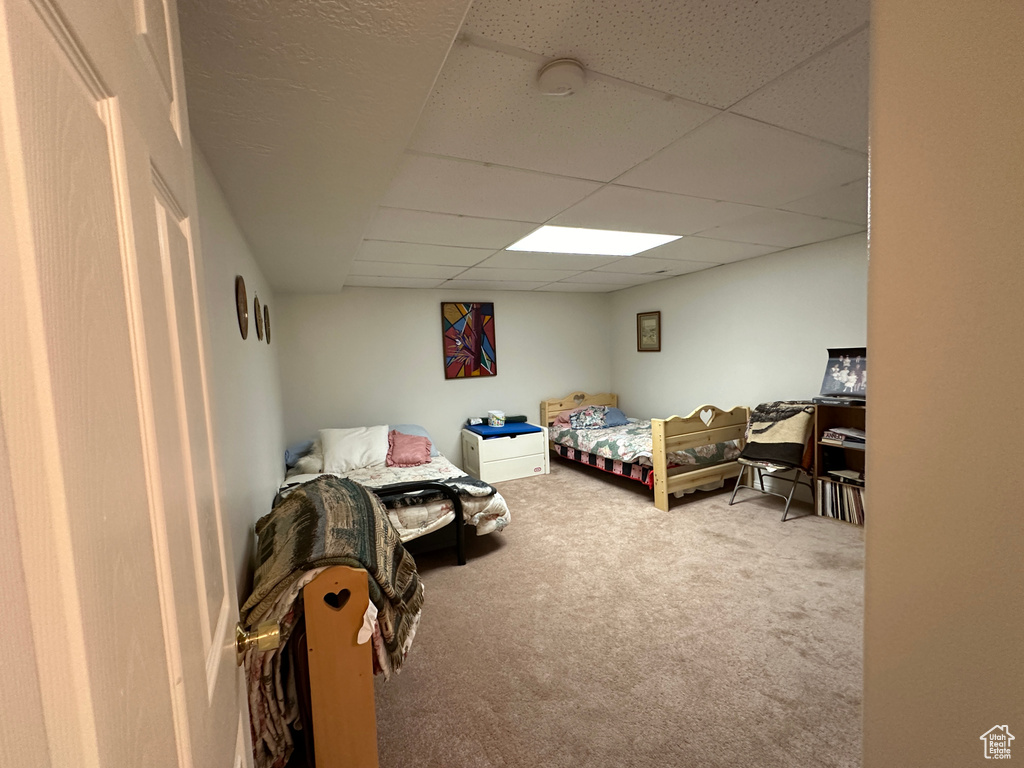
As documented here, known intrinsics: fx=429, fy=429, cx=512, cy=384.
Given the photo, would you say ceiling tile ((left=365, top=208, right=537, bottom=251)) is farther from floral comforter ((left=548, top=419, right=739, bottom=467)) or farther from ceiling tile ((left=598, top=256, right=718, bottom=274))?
floral comforter ((left=548, top=419, right=739, bottom=467))

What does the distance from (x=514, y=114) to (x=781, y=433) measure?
126 inches

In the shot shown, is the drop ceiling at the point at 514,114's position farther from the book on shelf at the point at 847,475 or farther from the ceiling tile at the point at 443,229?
the book on shelf at the point at 847,475

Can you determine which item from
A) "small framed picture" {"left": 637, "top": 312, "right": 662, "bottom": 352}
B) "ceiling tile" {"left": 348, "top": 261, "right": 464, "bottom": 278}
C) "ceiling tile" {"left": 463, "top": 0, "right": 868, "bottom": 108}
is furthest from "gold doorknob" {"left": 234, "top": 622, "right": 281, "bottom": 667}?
"small framed picture" {"left": 637, "top": 312, "right": 662, "bottom": 352}

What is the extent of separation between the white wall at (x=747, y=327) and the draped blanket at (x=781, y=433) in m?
0.29

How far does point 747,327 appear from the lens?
156 inches

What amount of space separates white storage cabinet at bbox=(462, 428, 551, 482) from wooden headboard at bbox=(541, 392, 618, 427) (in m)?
0.55

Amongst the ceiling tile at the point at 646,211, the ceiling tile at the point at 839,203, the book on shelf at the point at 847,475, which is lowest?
the book on shelf at the point at 847,475

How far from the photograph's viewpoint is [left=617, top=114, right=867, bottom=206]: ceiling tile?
1.59 m

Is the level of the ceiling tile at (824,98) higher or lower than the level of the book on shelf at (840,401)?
higher

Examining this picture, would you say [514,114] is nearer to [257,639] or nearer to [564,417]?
[257,639]

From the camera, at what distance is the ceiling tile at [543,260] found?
10.6 feet

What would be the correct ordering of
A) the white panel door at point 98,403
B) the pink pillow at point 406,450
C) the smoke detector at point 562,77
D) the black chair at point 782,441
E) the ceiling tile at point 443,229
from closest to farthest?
1. the white panel door at point 98,403
2. the smoke detector at point 562,77
3. the ceiling tile at point 443,229
4. the black chair at point 782,441
5. the pink pillow at point 406,450

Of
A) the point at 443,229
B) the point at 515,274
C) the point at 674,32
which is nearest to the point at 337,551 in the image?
the point at 674,32

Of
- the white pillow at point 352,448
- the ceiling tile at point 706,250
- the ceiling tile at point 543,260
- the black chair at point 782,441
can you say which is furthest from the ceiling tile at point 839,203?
the white pillow at point 352,448
